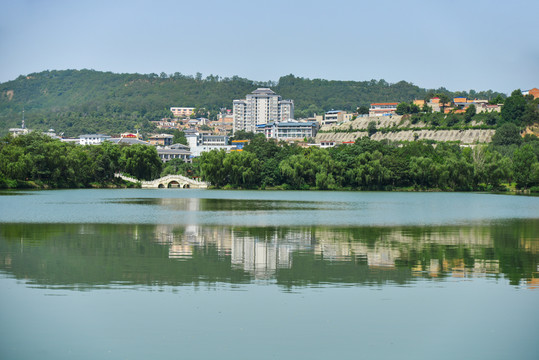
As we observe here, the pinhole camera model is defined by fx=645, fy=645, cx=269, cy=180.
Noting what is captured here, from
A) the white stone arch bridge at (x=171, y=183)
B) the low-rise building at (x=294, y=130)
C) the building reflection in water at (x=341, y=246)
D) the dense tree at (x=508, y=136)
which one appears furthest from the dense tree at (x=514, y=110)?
the building reflection in water at (x=341, y=246)

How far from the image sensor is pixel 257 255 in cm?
1998

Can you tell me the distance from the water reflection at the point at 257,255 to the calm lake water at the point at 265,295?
62mm

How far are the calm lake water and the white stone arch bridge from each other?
63.5 m

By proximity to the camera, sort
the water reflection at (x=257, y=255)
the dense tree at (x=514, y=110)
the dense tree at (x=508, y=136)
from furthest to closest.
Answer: the dense tree at (x=514, y=110) < the dense tree at (x=508, y=136) < the water reflection at (x=257, y=255)

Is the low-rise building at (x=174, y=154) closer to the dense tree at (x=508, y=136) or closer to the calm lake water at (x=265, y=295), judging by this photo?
the dense tree at (x=508, y=136)

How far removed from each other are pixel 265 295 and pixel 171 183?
281 ft

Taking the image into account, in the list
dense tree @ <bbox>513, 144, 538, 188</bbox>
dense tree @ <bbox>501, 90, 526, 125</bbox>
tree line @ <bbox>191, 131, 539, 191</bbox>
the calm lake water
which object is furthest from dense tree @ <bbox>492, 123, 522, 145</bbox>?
the calm lake water

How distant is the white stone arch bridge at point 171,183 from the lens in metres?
89.7

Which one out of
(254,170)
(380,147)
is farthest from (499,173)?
(254,170)

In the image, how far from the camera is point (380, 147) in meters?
85.9

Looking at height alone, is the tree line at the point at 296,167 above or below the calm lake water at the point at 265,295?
above

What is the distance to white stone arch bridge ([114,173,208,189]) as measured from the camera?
89662mm

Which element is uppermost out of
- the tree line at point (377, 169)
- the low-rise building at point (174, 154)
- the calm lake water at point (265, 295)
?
the low-rise building at point (174, 154)

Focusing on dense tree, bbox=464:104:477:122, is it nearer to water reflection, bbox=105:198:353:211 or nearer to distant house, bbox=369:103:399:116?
distant house, bbox=369:103:399:116
